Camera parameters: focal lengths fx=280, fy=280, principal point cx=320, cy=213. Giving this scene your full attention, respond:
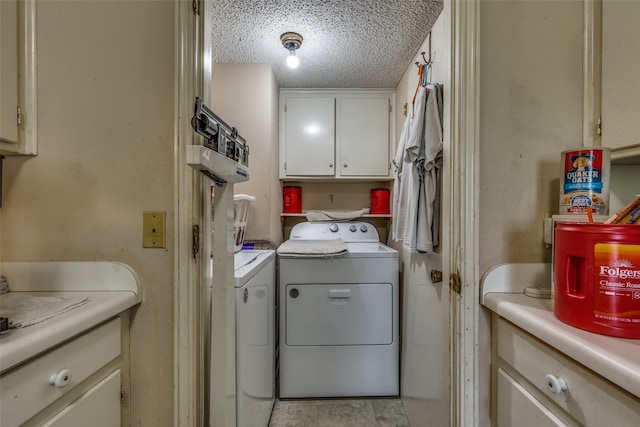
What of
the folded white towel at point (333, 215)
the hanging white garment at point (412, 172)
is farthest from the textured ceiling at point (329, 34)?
the folded white towel at point (333, 215)

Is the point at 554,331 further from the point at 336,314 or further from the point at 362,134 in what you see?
the point at 362,134

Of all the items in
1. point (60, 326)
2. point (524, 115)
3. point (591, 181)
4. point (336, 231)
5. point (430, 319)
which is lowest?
point (430, 319)

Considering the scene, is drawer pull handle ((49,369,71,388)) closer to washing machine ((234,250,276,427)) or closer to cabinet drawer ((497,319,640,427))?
washing machine ((234,250,276,427))

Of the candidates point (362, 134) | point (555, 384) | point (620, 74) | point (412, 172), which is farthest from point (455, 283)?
A: point (362, 134)

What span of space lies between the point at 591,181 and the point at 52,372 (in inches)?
58.1

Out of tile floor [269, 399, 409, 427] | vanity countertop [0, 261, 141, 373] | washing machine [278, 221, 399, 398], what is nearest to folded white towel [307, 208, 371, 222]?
washing machine [278, 221, 399, 398]

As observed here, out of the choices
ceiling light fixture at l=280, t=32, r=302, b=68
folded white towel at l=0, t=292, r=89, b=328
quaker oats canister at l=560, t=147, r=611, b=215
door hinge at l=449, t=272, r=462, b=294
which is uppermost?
ceiling light fixture at l=280, t=32, r=302, b=68

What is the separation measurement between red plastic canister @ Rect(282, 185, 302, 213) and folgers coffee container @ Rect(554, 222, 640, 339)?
2.00m

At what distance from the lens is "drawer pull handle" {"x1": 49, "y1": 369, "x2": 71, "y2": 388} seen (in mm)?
660

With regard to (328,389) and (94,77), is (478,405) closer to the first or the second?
(328,389)

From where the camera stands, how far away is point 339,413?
5.78ft

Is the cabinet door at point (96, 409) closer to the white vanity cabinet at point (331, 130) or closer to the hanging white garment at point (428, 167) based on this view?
the hanging white garment at point (428, 167)

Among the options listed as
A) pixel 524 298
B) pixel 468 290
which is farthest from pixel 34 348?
pixel 524 298

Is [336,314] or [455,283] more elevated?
[455,283]
